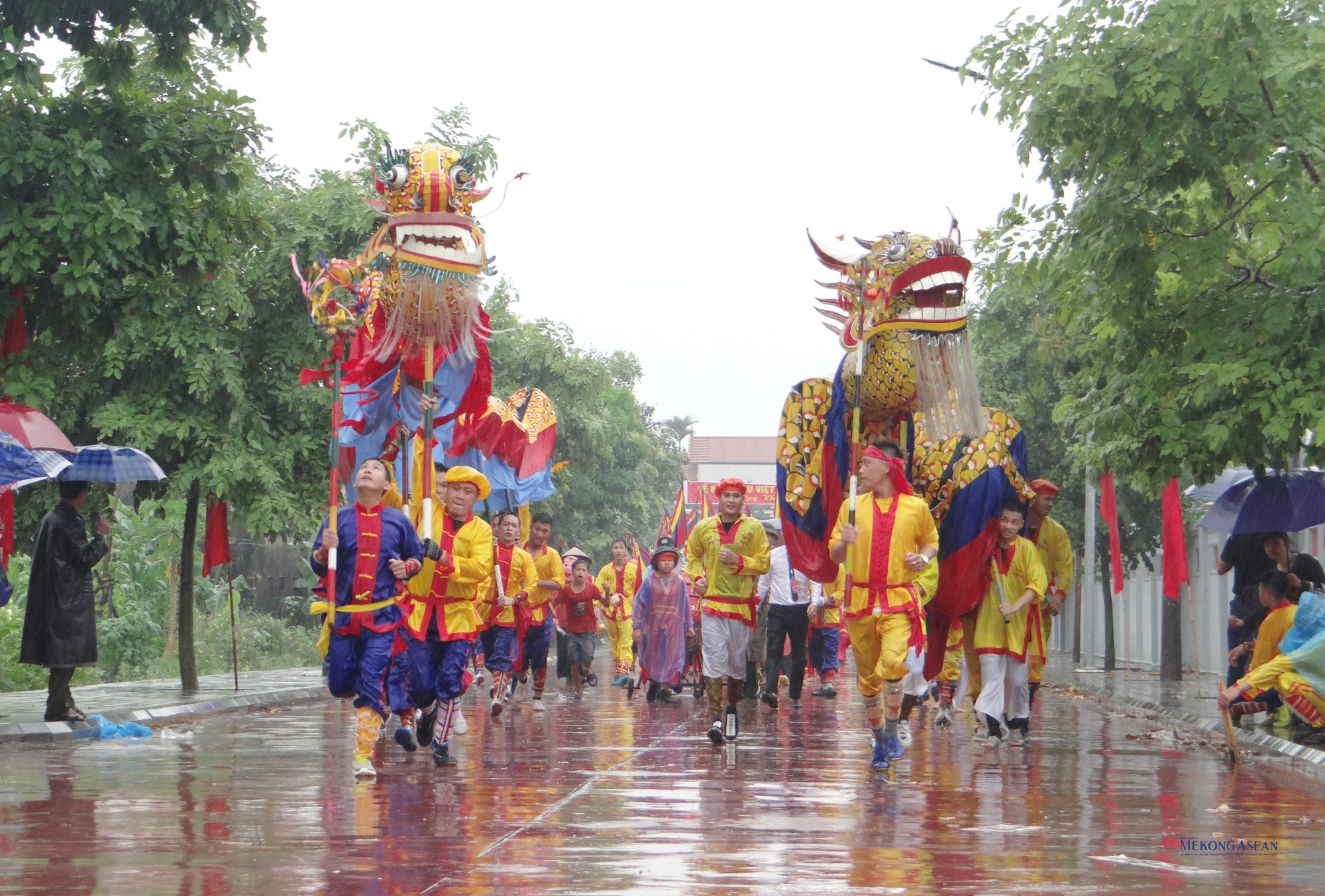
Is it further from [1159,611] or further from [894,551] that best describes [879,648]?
[1159,611]

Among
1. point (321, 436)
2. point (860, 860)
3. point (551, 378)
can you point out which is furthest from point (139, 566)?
point (860, 860)

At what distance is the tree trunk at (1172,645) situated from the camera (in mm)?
25484

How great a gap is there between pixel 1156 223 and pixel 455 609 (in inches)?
260

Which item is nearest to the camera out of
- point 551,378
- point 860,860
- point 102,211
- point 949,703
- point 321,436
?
point 860,860

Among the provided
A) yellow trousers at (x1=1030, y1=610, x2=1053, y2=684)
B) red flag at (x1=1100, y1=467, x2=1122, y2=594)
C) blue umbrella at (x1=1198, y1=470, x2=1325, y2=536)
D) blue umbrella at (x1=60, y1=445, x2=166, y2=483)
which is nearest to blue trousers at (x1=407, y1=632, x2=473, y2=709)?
yellow trousers at (x1=1030, y1=610, x2=1053, y2=684)

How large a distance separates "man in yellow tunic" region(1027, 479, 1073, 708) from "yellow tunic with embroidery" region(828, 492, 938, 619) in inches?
118

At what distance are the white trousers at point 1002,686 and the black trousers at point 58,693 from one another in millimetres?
7410

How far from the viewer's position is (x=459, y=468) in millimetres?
12719

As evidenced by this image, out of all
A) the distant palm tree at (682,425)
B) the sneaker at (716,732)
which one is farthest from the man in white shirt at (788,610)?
the distant palm tree at (682,425)

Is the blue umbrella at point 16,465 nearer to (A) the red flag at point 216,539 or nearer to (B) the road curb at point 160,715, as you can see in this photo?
(B) the road curb at point 160,715

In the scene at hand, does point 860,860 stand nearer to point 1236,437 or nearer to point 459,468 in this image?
point 459,468

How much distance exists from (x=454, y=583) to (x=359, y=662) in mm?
1262

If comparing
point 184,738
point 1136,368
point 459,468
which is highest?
point 1136,368

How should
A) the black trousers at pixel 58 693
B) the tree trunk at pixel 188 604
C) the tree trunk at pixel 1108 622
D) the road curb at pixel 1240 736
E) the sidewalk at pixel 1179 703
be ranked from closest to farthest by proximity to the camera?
the road curb at pixel 1240 736
the sidewalk at pixel 1179 703
the black trousers at pixel 58 693
the tree trunk at pixel 188 604
the tree trunk at pixel 1108 622
